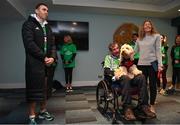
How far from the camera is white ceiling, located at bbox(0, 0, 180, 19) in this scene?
472 cm

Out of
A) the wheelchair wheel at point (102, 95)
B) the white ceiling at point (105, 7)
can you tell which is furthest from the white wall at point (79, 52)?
the wheelchair wheel at point (102, 95)

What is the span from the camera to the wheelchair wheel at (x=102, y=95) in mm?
2725

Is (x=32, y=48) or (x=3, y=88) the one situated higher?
(x=32, y=48)

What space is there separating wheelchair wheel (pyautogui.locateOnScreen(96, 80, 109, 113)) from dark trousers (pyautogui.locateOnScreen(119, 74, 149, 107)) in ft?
1.01

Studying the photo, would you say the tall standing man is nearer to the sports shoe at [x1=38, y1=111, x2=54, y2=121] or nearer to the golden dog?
the sports shoe at [x1=38, y1=111, x2=54, y2=121]

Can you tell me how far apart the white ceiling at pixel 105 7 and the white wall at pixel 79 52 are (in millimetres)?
258

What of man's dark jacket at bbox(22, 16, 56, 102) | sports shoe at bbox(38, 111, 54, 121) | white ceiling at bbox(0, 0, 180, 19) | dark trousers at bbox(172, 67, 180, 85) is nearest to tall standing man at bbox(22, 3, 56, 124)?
man's dark jacket at bbox(22, 16, 56, 102)

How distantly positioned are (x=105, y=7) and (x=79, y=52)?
152cm

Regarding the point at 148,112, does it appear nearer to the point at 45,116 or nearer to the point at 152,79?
the point at 152,79

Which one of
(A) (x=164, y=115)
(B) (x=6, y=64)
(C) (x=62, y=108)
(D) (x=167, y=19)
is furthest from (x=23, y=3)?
(D) (x=167, y=19)

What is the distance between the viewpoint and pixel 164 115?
110 inches

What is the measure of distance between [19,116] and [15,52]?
3.02m

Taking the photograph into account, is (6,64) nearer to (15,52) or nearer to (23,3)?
(15,52)

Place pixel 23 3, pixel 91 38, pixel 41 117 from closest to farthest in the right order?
pixel 41 117 < pixel 23 3 < pixel 91 38
